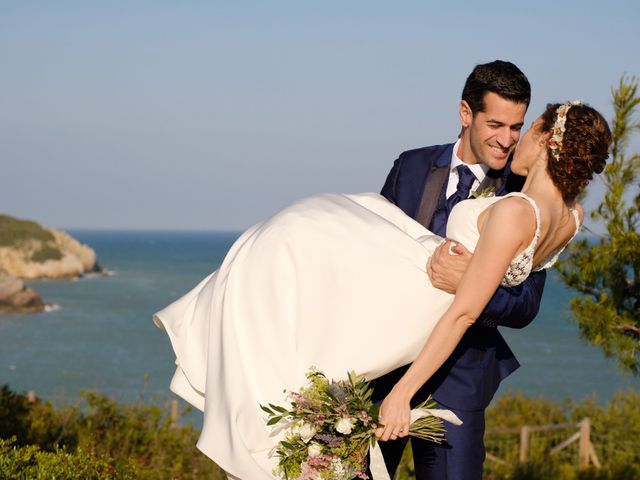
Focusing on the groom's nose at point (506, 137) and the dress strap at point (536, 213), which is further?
the groom's nose at point (506, 137)

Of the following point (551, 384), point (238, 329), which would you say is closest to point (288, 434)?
point (238, 329)

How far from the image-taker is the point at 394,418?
3447mm

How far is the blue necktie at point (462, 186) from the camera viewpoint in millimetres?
4062

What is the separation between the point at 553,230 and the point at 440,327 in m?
0.65

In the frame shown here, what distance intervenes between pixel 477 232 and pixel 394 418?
78cm

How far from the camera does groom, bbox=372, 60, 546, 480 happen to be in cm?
385

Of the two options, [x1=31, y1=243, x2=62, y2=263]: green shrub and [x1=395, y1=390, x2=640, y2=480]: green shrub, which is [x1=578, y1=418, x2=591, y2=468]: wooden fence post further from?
[x1=31, y1=243, x2=62, y2=263]: green shrub

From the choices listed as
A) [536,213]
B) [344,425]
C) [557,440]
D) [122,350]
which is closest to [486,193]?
[536,213]

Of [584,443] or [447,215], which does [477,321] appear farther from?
[584,443]

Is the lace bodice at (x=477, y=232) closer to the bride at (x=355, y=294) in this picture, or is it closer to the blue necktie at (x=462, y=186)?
the bride at (x=355, y=294)

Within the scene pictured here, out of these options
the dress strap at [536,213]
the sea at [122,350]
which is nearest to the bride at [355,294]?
the dress strap at [536,213]

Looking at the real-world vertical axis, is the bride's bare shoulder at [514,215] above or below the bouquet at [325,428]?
above

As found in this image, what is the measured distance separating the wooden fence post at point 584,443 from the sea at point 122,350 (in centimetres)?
753

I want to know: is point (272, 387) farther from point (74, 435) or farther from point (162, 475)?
point (74, 435)
